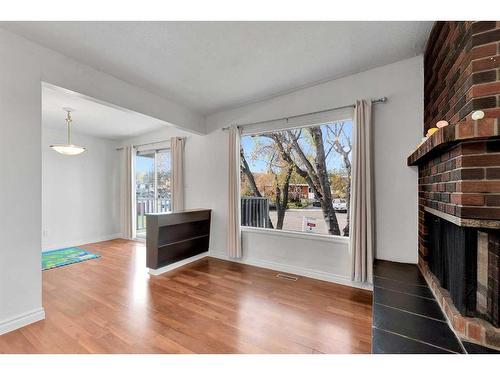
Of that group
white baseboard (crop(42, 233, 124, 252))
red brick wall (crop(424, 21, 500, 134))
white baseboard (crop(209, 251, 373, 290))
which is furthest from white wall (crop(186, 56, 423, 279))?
white baseboard (crop(42, 233, 124, 252))

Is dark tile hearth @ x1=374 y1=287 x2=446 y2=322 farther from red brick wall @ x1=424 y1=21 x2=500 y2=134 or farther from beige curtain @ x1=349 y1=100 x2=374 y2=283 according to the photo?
red brick wall @ x1=424 y1=21 x2=500 y2=134

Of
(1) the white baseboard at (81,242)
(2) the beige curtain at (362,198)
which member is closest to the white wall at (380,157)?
(2) the beige curtain at (362,198)

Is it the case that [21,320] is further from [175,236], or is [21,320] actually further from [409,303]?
[409,303]

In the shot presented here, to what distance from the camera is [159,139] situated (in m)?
5.04

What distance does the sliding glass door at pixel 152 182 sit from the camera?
5211mm

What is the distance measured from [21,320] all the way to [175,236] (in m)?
1.85

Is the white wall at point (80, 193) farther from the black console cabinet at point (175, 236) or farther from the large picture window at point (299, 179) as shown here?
the large picture window at point (299, 179)

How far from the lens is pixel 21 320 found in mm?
2016

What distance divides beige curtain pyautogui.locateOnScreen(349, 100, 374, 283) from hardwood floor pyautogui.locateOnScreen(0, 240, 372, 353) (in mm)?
359

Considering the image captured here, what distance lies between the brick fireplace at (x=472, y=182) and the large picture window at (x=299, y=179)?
1.45 meters

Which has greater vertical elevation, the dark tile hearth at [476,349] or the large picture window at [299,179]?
the large picture window at [299,179]

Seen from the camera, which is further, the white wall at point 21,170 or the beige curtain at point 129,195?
the beige curtain at point 129,195
